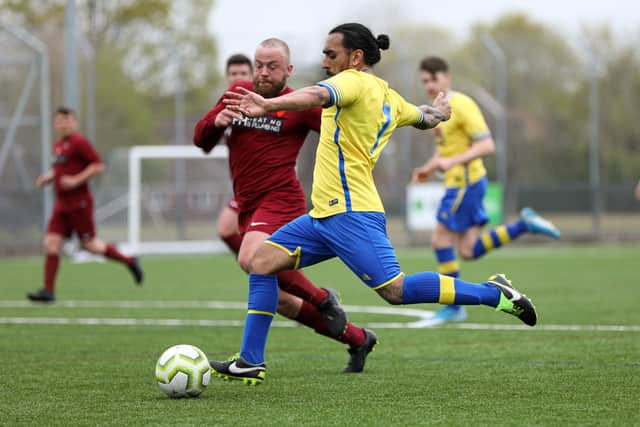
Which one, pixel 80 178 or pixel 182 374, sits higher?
pixel 80 178

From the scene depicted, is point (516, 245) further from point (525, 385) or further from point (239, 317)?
point (525, 385)

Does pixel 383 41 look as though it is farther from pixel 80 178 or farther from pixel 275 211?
pixel 80 178

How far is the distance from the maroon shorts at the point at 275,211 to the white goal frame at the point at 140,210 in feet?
50.5

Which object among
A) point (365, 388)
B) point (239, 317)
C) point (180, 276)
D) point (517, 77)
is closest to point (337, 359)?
point (365, 388)

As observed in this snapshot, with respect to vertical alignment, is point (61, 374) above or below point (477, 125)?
below

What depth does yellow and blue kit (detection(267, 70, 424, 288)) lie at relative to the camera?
567 cm

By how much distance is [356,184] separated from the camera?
5754mm

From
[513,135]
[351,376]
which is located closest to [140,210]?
[513,135]

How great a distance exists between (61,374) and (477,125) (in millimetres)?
5025

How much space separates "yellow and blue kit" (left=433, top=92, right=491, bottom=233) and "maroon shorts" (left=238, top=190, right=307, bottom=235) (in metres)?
3.60

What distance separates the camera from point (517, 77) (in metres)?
30.8

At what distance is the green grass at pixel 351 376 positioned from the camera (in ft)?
16.4

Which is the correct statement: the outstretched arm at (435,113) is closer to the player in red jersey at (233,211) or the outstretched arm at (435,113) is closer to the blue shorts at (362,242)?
the blue shorts at (362,242)

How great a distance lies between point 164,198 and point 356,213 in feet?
62.7
